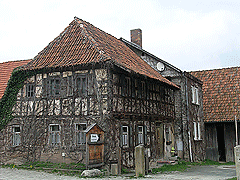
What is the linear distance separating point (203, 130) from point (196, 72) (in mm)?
6116

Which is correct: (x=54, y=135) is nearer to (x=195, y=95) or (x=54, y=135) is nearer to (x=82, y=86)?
(x=82, y=86)

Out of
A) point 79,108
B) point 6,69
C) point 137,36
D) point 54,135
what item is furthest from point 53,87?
point 137,36

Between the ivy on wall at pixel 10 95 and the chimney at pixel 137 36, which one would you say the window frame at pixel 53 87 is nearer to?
the ivy on wall at pixel 10 95

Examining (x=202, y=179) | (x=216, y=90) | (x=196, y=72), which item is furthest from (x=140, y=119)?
(x=196, y=72)

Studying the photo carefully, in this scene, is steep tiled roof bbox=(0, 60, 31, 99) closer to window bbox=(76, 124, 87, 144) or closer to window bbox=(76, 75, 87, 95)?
window bbox=(76, 75, 87, 95)

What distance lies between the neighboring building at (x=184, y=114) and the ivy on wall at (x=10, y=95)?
349 inches

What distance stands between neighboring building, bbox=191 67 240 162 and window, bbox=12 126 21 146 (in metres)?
14.2

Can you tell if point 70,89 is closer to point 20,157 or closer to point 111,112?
point 111,112

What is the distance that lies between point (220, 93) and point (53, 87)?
14.7 metres

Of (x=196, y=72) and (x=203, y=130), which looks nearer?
(x=203, y=130)

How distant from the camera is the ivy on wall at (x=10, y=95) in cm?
1748

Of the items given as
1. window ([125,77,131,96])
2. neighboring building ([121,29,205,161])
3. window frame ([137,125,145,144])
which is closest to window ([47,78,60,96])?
window ([125,77,131,96])

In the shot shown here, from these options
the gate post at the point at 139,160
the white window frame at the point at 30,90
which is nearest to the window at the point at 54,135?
the white window frame at the point at 30,90

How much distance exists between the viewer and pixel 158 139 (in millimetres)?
19781
